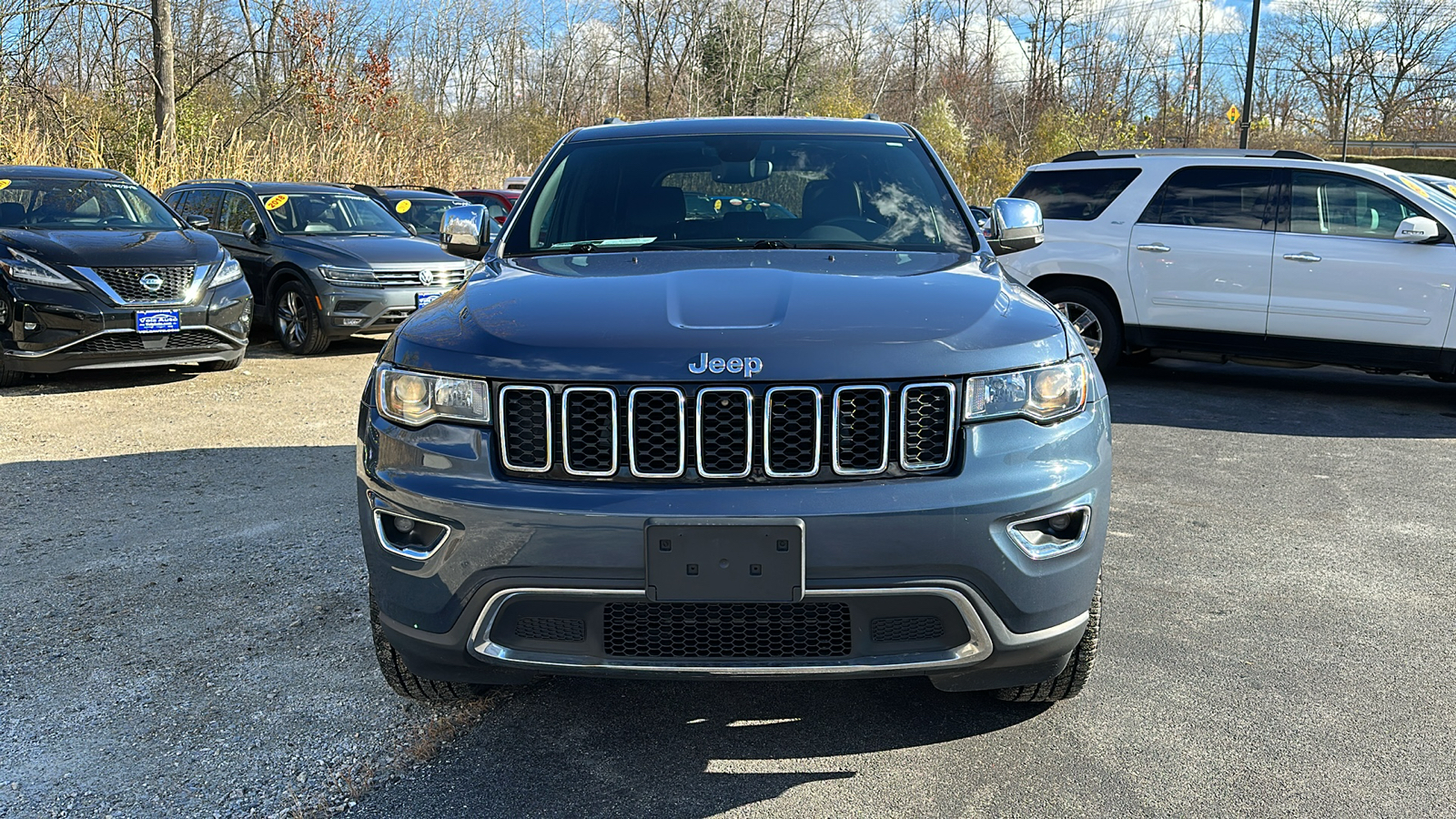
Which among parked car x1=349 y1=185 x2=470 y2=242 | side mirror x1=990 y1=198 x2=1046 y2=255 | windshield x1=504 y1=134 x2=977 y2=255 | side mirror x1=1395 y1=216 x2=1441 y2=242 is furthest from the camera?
parked car x1=349 y1=185 x2=470 y2=242

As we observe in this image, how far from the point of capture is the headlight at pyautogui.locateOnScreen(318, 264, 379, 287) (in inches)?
400

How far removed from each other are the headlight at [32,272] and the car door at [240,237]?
2.62 metres

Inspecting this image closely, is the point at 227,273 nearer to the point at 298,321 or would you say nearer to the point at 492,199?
the point at 298,321

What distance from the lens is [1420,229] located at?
7789 mm

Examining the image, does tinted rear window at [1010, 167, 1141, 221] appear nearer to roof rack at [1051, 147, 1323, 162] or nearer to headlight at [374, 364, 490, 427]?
roof rack at [1051, 147, 1323, 162]

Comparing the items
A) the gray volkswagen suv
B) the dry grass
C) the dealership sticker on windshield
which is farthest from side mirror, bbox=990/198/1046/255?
the dry grass

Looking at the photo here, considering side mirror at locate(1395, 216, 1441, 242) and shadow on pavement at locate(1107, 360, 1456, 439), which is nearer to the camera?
shadow on pavement at locate(1107, 360, 1456, 439)

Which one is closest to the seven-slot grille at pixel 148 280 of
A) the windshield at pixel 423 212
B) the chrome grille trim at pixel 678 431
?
the windshield at pixel 423 212

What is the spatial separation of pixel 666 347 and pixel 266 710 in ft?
5.28

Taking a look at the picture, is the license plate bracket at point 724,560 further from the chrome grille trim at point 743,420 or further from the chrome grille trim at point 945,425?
the chrome grille trim at point 945,425

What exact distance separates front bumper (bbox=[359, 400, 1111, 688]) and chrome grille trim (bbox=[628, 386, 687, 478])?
4 centimetres

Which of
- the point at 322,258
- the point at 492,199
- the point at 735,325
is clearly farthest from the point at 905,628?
the point at 492,199

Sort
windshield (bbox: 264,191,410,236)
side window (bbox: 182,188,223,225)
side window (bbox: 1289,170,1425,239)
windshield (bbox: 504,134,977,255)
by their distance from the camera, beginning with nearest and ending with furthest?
windshield (bbox: 504,134,977,255)
side window (bbox: 1289,170,1425,239)
windshield (bbox: 264,191,410,236)
side window (bbox: 182,188,223,225)

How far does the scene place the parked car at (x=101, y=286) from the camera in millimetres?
8008
